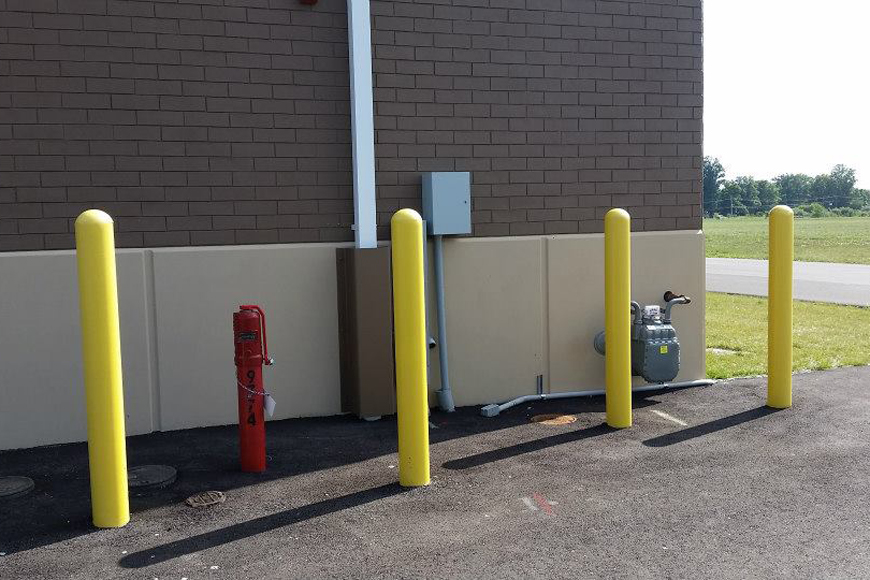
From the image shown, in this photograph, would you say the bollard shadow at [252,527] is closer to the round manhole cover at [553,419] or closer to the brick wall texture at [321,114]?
the round manhole cover at [553,419]

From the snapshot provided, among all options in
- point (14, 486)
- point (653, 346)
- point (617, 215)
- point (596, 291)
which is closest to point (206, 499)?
point (14, 486)

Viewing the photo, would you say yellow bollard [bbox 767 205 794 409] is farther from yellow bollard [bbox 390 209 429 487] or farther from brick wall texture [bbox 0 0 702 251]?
yellow bollard [bbox 390 209 429 487]

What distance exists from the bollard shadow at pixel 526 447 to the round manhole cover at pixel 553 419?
305 mm

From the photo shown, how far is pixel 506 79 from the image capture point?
806 centimetres

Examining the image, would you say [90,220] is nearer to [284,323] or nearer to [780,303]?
[284,323]

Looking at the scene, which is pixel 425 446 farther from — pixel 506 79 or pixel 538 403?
pixel 506 79

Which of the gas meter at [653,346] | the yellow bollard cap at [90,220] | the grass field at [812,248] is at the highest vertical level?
the yellow bollard cap at [90,220]

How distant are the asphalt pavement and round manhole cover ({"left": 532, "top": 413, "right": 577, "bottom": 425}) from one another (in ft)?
0.36

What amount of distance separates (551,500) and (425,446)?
34.9 inches

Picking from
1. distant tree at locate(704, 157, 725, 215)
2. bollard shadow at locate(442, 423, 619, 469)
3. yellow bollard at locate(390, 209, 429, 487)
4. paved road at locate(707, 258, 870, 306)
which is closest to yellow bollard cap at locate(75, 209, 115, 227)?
yellow bollard at locate(390, 209, 429, 487)

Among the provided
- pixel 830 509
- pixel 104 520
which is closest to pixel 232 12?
pixel 104 520

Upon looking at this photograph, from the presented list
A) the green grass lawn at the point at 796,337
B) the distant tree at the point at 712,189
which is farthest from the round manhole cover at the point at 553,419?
the distant tree at the point at 712,189

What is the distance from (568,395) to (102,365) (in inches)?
184

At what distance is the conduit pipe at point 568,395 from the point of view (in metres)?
7.76
